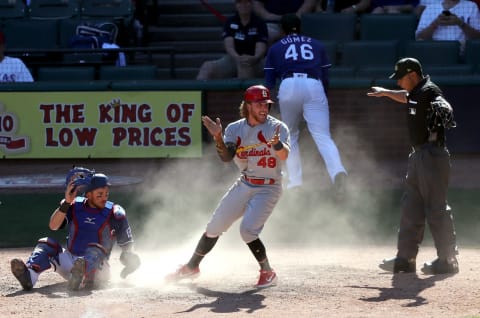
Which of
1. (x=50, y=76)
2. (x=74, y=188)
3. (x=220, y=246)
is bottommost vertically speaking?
(x=220, y=246)

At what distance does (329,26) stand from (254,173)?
7617 millimetres

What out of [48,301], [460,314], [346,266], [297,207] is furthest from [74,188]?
[297,207]

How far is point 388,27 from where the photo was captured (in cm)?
1495

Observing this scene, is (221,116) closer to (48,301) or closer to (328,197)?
(328,197)

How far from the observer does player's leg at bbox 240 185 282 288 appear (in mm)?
7609

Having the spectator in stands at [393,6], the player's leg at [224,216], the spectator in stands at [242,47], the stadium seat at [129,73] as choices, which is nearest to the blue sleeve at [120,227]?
the player's leg at [224,216]

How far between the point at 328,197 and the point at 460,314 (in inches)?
189

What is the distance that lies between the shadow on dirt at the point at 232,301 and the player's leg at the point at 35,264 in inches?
46.2

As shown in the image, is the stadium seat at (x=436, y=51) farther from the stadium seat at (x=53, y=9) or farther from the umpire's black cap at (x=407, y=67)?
the umpire's black cap at (x=407, y=67)

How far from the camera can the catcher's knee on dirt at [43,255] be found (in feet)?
25.4

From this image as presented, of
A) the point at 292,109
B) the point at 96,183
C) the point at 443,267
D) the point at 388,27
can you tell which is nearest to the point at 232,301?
the point at 96,183

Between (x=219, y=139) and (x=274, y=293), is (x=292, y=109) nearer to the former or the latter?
(x=219, y=139)

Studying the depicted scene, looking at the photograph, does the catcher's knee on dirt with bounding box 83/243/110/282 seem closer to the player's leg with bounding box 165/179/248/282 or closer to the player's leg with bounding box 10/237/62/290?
the player's leg with bounding box 10/237/62/290

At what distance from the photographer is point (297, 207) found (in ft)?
36.3
